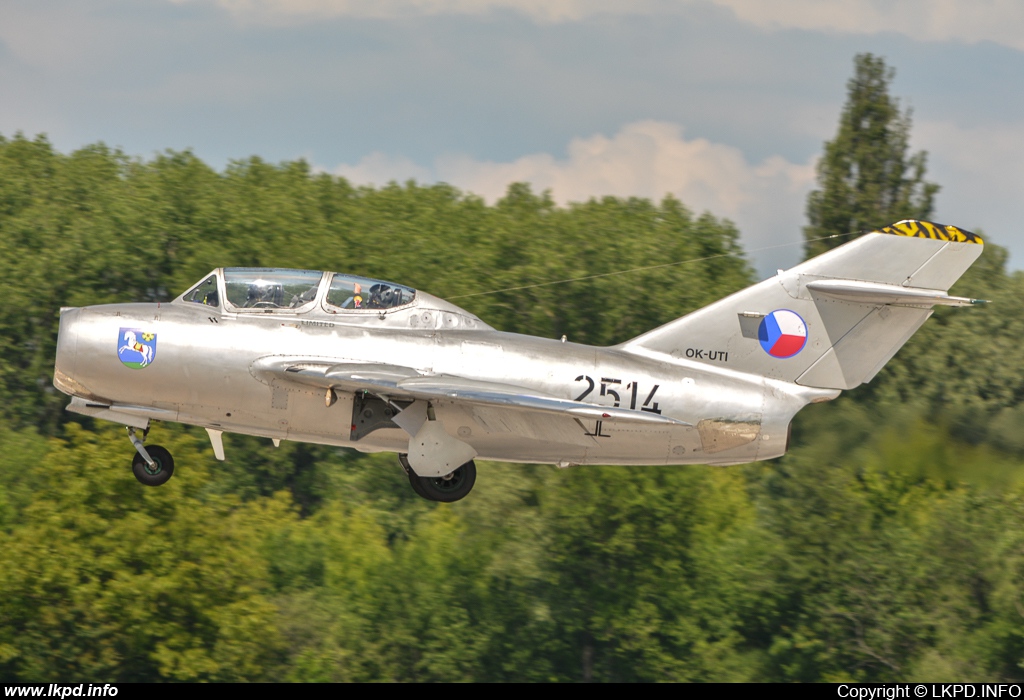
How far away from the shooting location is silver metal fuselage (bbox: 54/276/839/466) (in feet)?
57.8

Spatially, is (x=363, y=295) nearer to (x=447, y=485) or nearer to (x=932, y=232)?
(x=447, y=485)

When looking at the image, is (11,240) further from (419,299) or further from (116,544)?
(419,299)

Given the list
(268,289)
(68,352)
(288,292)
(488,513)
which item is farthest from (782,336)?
(488,513)

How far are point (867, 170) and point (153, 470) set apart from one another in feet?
174

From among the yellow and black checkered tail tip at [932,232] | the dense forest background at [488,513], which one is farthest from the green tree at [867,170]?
the yellow and black checkered tail tip at [932,232]

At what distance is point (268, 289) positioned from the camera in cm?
1827

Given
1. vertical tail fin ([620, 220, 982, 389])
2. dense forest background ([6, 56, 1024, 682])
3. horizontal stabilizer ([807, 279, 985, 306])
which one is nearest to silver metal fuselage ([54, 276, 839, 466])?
vertical tail fin ([620, 220, 982, 389])

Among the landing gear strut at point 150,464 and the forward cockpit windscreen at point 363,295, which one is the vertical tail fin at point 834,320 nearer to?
the forward cockpit windscreen at point 363,295

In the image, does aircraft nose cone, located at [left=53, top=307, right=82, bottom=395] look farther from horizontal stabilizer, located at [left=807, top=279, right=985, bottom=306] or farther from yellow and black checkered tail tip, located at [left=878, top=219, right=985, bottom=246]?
yellow and black checkered tail tip, located at [left=878, top=219, right=985, bottom=246]

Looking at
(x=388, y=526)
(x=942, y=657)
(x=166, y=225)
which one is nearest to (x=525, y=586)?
(x=388, y=526)

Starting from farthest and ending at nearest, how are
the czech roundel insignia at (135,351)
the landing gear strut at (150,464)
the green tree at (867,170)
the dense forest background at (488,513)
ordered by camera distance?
the green tree at (867,170), the dense forest background at (488,513), the landing gear strut at (150,464), the czech roundel insignia at (135,351)

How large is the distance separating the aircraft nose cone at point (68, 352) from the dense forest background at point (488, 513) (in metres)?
16.0

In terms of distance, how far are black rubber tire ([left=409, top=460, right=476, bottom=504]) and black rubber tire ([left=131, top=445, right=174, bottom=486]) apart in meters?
3.54

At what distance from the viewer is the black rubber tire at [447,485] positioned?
19281 mm
